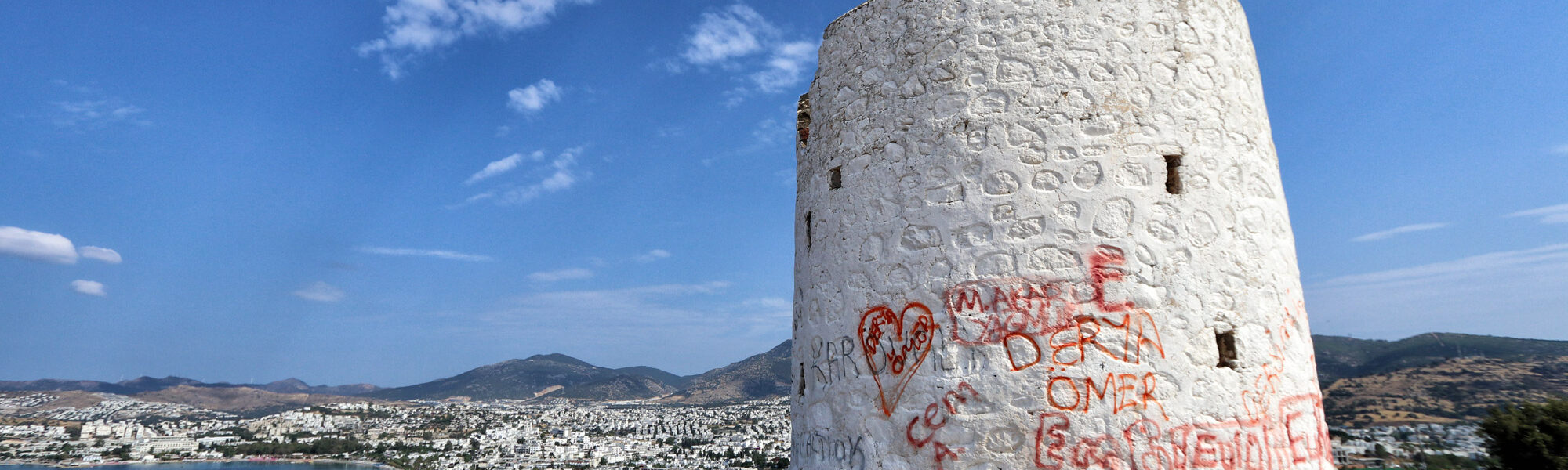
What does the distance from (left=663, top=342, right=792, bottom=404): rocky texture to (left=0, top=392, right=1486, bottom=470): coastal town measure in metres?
2.69

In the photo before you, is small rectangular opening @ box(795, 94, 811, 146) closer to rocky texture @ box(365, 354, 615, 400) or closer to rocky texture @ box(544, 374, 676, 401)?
rocky texture @ box(544, 374, 676, 401)

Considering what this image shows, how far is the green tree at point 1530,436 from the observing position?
13.4 m

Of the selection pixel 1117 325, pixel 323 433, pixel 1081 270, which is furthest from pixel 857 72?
pixel 323 433

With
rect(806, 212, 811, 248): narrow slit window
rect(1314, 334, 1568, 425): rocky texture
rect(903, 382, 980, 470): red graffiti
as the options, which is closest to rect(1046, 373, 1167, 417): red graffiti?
rect(903, 382, 980, 470): red graffiti

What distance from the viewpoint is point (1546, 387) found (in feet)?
92.1

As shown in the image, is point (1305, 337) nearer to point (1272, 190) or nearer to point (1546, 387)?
point (1272, 190)

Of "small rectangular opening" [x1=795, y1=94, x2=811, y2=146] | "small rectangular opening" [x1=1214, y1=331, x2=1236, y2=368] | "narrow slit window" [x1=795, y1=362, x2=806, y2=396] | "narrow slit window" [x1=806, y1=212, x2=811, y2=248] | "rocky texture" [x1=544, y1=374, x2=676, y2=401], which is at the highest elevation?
"small rectangular opening" [x1=795, y1=94, x2=811, y2=146]

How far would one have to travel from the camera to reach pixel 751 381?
8781cm

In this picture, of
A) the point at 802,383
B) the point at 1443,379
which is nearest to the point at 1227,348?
the point at 802,383

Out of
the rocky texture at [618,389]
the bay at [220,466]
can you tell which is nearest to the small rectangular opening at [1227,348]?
the bay at [220,466]

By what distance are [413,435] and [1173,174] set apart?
84.5m

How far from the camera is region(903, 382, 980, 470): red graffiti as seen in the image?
4348 mm

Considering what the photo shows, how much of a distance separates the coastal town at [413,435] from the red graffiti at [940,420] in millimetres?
35337

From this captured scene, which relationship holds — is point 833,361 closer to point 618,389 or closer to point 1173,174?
point 1173,174
